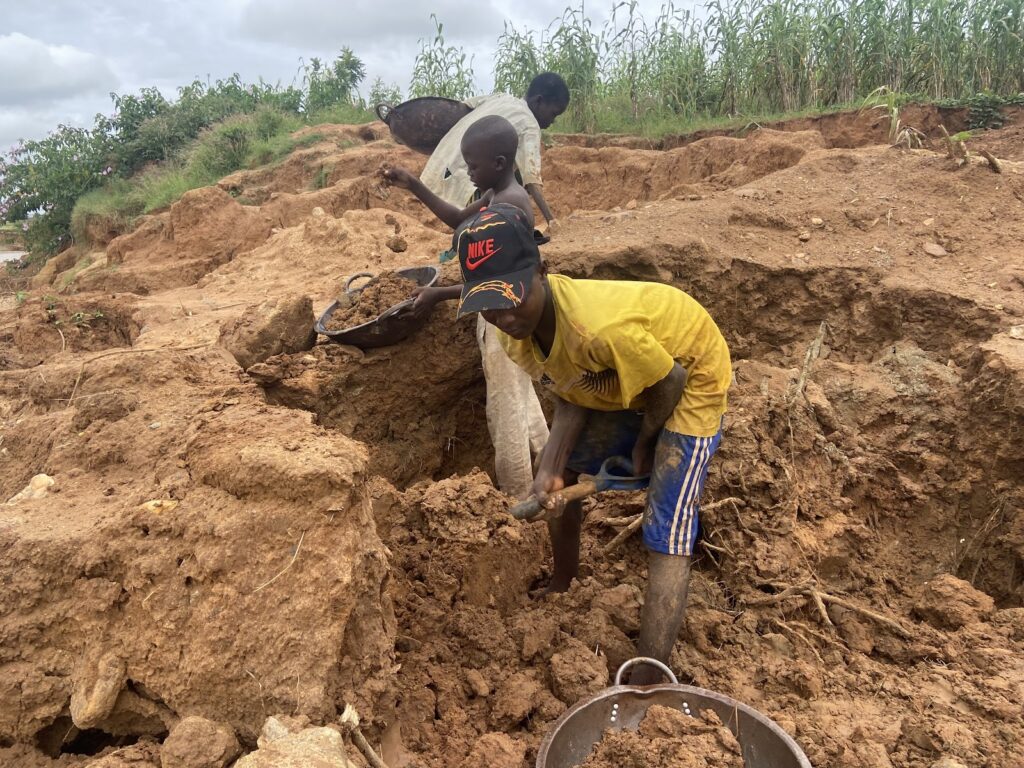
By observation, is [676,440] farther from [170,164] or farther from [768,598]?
[170,164]

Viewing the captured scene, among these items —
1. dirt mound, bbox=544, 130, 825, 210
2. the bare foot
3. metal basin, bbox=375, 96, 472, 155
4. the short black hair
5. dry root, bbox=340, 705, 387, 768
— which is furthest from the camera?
dirt mound, bbox=544, 130, 825, 210

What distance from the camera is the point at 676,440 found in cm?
236

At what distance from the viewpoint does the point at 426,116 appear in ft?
16.1

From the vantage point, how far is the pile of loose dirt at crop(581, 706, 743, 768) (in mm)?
1837

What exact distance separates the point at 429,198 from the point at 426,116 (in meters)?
1.46

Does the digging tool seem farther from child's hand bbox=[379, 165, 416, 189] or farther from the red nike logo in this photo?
child's hand bbox=[379, 165, 416, 189]

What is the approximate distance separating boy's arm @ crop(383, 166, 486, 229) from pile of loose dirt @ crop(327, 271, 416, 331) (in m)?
0.45

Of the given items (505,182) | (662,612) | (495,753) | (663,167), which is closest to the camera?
(495,753)

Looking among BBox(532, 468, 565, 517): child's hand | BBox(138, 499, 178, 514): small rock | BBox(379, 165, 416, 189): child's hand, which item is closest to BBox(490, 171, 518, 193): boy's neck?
BBox(379, 165, 416, 189): child's hand

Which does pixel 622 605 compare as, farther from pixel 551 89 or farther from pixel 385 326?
pixel 551 89

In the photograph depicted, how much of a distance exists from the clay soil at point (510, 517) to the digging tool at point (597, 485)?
46 centimetres

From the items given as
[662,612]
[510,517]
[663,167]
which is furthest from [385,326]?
[663,167]

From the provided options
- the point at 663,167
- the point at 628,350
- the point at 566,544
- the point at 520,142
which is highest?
the point at 663,167

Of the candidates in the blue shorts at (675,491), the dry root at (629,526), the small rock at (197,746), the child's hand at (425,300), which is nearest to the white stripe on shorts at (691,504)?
Answer: the blue shorts at (675,491)
